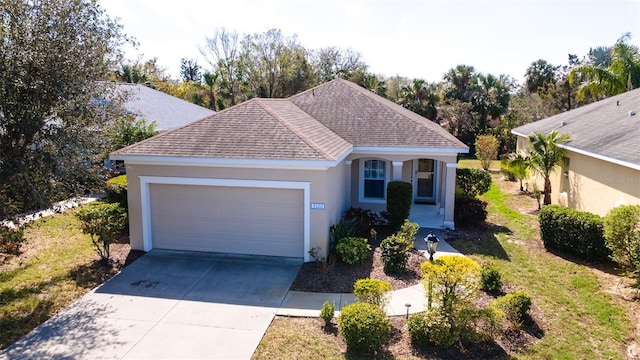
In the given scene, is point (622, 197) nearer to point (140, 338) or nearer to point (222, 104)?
point (140, 338)

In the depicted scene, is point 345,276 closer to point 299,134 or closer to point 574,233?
point 299,134

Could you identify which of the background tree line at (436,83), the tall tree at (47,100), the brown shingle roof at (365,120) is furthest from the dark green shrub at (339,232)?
the background tree line at (436,83)

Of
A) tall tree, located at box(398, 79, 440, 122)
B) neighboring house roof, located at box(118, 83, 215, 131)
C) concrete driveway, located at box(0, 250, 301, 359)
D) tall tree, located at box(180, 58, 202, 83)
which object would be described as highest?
tall tree, located at box(180, 58, 202, 83)

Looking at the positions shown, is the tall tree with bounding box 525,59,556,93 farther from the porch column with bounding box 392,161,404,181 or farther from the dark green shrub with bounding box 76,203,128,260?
the dark green shrub with bounding box 76,203,128,260

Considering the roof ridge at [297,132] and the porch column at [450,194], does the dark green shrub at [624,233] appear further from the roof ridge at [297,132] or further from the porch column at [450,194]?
the roof ridge at [297,132]

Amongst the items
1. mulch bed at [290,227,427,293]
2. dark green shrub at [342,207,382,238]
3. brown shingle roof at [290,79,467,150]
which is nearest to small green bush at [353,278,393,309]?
mulch bed at [290,227,427,293]

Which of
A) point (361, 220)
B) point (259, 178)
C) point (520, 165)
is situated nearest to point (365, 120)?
point (361, 220)

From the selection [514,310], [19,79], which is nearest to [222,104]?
[19,79]
